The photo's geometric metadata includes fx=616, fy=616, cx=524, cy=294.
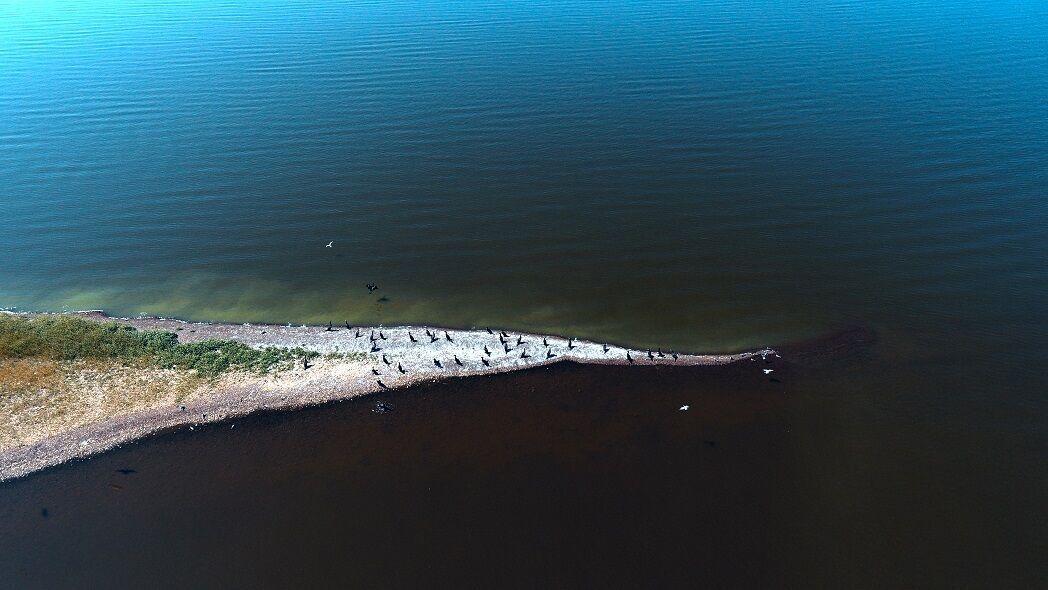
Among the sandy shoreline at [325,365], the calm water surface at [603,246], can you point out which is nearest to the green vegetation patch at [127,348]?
the sandy shoreline at [325,365]

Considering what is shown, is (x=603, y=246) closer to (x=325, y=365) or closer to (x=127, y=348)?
(x=325, y=365)

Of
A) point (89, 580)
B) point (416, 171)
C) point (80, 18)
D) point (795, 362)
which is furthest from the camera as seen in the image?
point (80, 18)

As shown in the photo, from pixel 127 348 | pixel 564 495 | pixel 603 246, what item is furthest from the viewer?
pixel 603 246

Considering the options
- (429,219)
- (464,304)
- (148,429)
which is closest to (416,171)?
(429,219)

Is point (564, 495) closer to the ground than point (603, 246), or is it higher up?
closer to the ground

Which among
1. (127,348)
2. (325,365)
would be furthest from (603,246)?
(127,348)

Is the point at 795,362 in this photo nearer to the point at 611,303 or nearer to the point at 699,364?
the point at 699,364
